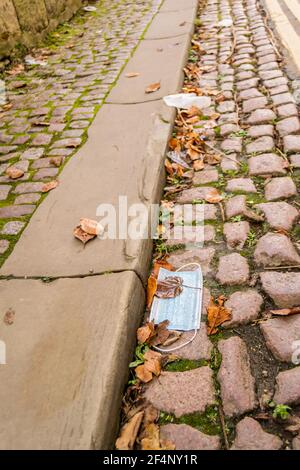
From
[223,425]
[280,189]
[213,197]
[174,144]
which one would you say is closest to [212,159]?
[174,144]

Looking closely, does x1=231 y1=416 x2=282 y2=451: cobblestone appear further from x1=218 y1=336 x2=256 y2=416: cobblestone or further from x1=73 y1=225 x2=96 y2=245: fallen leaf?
x1=73 y1=225 x2=96 y2=245: fallen leaf

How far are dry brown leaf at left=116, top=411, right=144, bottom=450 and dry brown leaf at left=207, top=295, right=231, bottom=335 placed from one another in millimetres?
432

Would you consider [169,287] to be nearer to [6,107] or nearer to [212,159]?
[212,159]

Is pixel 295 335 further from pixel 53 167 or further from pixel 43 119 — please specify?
pixel 43 119

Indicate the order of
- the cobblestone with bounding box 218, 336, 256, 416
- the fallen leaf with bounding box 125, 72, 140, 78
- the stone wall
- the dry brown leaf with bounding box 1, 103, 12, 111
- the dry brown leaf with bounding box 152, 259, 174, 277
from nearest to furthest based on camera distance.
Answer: the cobblestone with bounding box 218, 336, 256, 416 < the dry brown leaf with bounding box 152, 259, 174, 277 < the dry brown leaf with bounding box 1, 103, 12, 111 < the fallen leaf with bounding box 125, 72, 140, 78 < the stone wall

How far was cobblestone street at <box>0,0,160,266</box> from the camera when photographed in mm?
2426

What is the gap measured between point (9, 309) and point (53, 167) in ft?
3.97

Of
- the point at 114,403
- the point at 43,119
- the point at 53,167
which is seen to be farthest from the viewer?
the point at 43,119

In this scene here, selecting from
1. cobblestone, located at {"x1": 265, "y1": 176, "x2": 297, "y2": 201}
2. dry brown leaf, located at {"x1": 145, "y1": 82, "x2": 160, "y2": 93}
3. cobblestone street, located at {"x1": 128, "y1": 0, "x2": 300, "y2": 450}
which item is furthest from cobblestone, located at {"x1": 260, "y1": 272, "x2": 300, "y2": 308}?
dry brown leaf, located at {"x1": 145, "y1": 82, "x2": 160, "y2": 93}

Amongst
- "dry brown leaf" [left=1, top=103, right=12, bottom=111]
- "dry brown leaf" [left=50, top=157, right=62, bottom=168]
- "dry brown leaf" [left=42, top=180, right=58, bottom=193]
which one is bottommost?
"dry brown leaf" [left=42, top=180, right=58, bottom=193]

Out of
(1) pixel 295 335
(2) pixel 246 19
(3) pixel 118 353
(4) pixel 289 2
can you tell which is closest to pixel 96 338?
(3) pixel 118 353

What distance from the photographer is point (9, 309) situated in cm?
169

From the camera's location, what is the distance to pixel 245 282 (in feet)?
5.75

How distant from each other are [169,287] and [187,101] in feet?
6.51
